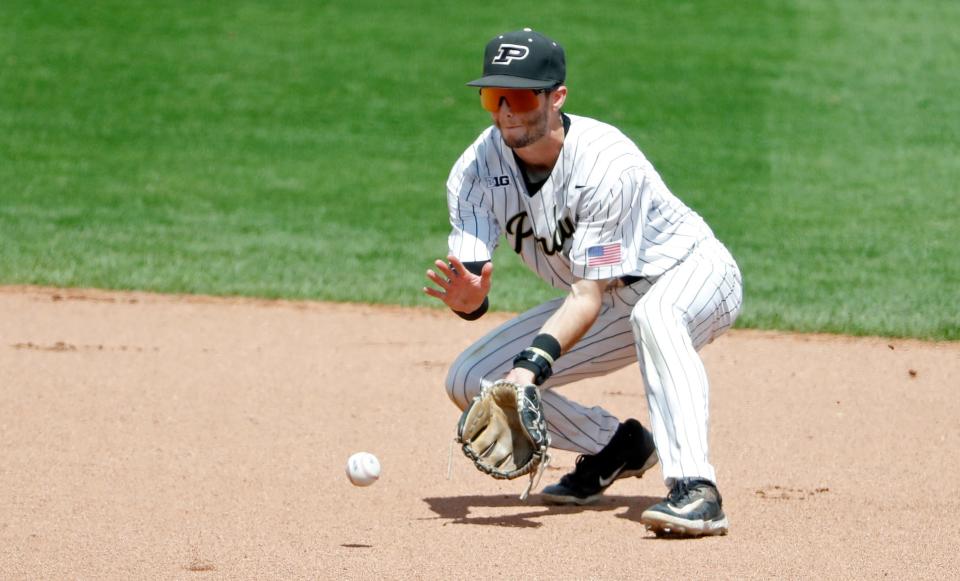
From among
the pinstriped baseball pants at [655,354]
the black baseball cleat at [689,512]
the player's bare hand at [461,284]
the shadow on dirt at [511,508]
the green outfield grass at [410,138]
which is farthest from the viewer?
the green outfield grass at [410,138]

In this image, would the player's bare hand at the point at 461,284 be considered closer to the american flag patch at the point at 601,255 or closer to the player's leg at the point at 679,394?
the american flag patch at the point at 601,255

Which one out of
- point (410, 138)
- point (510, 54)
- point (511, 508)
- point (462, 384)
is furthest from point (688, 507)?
point (410, 138)

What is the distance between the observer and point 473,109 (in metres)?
14.0

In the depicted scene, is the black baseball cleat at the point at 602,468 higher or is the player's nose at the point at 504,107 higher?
the player's nose at the point at 504,107

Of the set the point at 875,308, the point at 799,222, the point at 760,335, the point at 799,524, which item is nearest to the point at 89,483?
the point at 799,524

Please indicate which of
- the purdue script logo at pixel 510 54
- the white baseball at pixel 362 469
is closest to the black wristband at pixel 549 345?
the white baseball at pixel 362 469

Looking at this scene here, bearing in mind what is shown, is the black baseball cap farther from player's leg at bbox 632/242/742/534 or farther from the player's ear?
player's leg at bbox 632/242/742/534

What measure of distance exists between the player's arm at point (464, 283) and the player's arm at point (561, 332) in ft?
0.89

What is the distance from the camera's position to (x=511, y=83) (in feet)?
13.8

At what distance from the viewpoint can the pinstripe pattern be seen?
168 inches

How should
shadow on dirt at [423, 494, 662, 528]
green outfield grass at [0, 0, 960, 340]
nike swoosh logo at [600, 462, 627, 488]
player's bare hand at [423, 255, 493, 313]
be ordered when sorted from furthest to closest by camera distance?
green outfield grass at [0, 0, 960, 340], nike swoosh logo at [600, 462, 627, 488], shadow on dirt at [423, 494, 662, 528], player's bare hand at [423, 255, 493, 313]

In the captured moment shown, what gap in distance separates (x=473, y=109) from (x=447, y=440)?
8.77 m

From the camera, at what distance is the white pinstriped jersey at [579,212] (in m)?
4.27

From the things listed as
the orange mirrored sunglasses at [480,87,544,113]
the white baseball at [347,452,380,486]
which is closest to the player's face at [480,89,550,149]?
the orange mirrored sunglasses at [480,87,544,113]
